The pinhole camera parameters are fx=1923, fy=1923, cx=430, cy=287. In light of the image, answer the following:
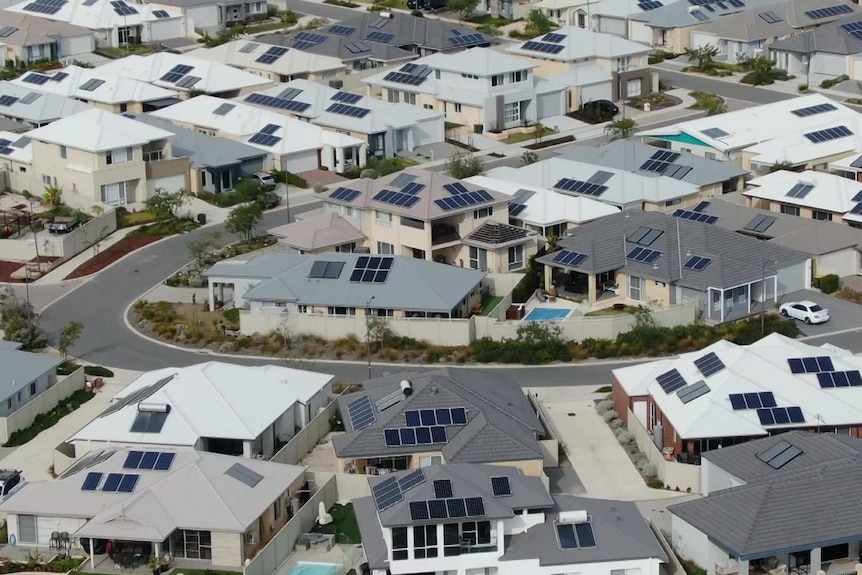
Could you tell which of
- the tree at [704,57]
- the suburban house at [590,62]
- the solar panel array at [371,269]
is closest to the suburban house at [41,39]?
the suburban house at [590,62]

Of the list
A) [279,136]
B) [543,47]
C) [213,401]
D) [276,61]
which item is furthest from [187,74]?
[213,401]

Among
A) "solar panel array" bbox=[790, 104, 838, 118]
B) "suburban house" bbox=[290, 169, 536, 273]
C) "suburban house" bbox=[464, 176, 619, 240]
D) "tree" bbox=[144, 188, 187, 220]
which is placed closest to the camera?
"suburban house" bbox=[290, 169, 536, 273]

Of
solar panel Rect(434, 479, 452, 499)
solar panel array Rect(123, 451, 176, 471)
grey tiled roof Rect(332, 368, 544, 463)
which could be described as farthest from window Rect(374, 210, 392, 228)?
solar panel Rect(434, 479, 452, 499)

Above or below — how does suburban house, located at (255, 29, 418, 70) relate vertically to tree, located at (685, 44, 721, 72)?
above

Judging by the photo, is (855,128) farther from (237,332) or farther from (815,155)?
(237,332)

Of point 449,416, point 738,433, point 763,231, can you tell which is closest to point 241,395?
point 449,416

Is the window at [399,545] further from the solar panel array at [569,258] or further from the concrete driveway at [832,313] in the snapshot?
the concrete driveway at [832,313]

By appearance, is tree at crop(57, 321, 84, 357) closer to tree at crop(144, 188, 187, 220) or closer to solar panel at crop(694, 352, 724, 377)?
Result: tree at crop(144, 188, 187, 220)
